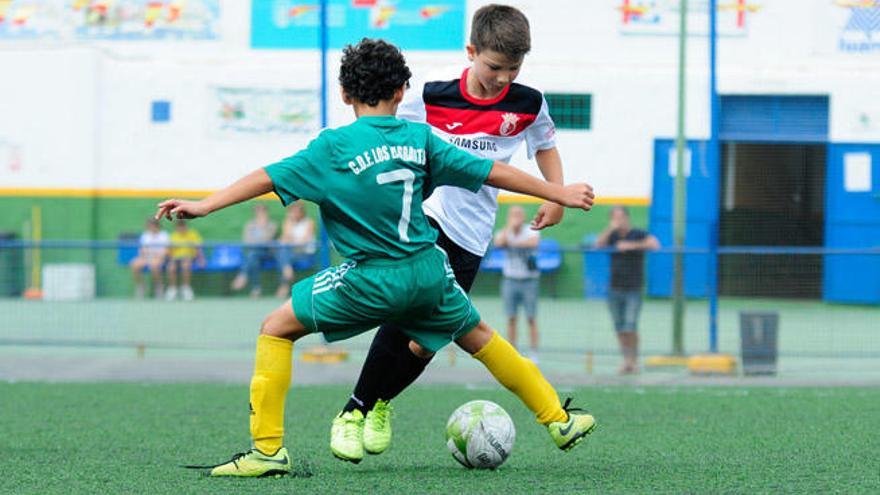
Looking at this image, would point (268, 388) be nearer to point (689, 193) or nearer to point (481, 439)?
point (481, 439)

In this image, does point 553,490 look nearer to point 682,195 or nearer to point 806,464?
point 806,464

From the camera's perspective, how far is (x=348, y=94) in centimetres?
620

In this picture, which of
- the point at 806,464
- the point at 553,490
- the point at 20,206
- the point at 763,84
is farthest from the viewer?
the point at 20,206

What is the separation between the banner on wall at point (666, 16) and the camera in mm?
22484

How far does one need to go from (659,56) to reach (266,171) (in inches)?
693

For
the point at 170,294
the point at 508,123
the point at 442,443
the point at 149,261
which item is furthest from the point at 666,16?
the point at 508,123

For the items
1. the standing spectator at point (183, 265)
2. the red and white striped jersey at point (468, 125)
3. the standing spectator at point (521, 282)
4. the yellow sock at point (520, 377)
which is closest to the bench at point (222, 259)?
the standing spectator at point (183, 265)

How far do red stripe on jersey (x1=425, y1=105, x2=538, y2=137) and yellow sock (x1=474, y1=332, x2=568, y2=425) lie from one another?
→ 0.95 meters

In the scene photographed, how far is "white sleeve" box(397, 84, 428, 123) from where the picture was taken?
693cm

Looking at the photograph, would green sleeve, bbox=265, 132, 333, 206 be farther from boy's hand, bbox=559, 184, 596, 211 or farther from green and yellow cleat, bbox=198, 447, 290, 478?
green and yellow cleat, bbox=198, 447, 290, 478

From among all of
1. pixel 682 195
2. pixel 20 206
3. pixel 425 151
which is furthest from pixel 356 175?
pixel 20 206

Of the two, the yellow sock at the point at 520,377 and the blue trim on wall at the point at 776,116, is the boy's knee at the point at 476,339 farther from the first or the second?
the blue trim on wall at the point at 776,116

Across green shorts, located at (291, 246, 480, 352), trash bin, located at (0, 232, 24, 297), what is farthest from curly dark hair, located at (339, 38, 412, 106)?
trash bin, located at (0, 232, 24, 297)

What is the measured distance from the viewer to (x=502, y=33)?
6.51m
